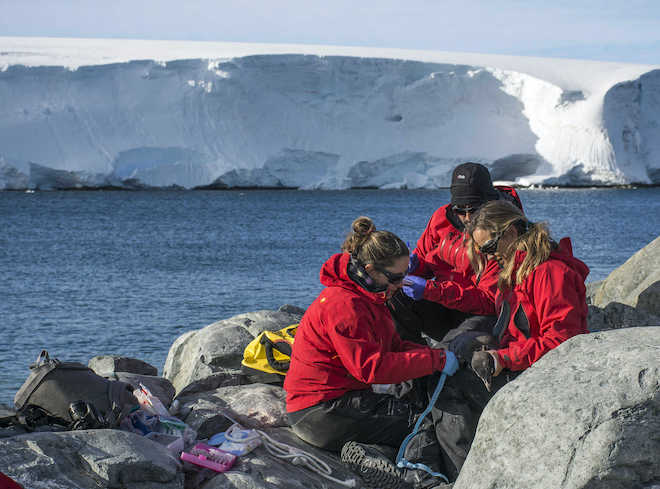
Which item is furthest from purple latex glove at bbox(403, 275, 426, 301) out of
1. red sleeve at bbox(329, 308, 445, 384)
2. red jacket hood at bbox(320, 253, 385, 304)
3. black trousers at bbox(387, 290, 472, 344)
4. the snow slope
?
the snow slope

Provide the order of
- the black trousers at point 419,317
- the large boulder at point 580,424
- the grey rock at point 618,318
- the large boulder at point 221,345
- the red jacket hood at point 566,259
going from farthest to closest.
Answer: the large boulder at point 221,345
the grey rock at point 618,318
the black trousers at point 419,317
the red jacket hood at point 566,259
the large boulder at point 580,424

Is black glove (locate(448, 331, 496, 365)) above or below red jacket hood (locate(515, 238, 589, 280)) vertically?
below

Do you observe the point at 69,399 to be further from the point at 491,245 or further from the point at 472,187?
the point at 472,187

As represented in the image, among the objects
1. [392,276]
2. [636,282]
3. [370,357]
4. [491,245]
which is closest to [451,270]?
[491,245]

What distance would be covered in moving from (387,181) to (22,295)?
1241 inches

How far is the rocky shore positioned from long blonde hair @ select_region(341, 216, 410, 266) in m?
0.76

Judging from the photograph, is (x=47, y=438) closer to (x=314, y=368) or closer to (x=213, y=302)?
(x=314, y=368)

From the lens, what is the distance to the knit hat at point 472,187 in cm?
420

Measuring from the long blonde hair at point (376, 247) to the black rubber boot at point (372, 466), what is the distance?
80 cm

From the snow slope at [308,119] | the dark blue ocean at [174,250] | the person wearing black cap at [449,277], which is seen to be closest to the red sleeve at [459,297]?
the person wearing black cap at [449,277]

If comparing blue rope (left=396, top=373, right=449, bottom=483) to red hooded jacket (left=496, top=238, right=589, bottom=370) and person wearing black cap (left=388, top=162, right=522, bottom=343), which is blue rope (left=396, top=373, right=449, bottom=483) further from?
person wearing black cap (left=388, top=162, right=522, bottom=343)

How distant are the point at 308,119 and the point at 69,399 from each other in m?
39.4

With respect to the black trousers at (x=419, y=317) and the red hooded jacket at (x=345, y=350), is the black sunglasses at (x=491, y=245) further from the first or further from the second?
the black trousers at (x=419, y=317)

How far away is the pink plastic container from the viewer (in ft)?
10.6
